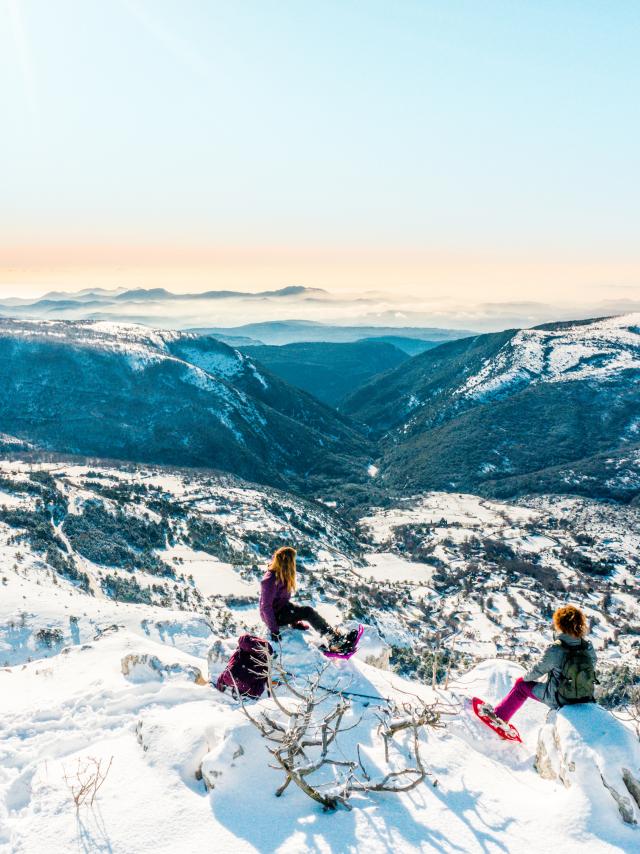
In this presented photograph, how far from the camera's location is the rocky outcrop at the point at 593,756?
19.5 ft

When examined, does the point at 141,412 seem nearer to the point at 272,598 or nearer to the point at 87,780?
the point at 272,598

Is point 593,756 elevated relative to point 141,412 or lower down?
elevated

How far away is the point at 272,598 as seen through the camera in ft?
32.7

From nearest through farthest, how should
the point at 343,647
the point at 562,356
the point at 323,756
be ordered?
the point at 323,756, the point at 343,647, the point at 562,356

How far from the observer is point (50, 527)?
36.4 metres

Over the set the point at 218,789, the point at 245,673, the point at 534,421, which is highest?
the point at 218,789

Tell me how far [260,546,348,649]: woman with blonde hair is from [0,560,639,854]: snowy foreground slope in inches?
44.3

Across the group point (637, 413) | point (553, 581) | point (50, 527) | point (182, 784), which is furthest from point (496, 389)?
point (182, 784)

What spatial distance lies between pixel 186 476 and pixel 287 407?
3523 inches

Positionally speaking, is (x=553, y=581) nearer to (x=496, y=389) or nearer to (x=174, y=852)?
(x=174, y=852)

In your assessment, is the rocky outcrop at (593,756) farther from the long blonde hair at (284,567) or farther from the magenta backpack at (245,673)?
the long blonde hair at (284,567)

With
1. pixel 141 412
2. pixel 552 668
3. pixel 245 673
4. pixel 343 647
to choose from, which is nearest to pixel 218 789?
pixel 245 673

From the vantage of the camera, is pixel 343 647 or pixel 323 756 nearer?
pixel 323 756

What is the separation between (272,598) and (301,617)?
0.73 m
